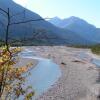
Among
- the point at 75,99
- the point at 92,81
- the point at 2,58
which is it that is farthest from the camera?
the point at 92,81

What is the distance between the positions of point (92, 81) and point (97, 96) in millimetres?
14479

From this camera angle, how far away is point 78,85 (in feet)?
160

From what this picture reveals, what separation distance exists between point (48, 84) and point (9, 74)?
36.3m

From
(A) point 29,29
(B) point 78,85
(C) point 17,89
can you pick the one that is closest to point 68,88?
(B) point 78,85

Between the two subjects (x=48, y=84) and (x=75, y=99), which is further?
(x=48, y=84)

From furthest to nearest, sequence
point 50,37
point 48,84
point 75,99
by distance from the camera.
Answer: point 48,84
point 75,99
point 50,37

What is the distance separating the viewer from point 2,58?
10.8m

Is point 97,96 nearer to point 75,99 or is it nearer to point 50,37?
point 75,99

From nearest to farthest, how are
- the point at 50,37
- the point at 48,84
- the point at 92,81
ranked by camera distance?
1. the point at 50,37
2. the point at 48,84
3. the point at 92,81

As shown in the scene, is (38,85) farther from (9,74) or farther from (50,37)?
(50,37)

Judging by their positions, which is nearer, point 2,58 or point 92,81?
point 2,58

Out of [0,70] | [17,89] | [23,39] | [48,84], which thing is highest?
[23,39]

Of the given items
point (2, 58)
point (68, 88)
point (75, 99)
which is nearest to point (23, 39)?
point (2, 58)

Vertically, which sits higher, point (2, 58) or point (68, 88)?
point (2, 58)
